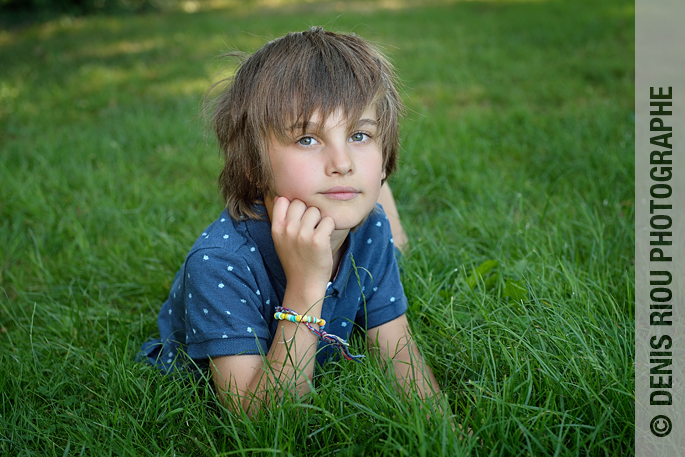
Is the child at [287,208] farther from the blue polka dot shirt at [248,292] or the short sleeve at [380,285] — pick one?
the short sleeve at [380,285]

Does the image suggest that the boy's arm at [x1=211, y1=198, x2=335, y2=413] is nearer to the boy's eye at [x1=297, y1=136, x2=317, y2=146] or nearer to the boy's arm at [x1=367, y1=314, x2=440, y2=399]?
the boy's eye at [x1=297, y1=136, x2=317, y2=146]

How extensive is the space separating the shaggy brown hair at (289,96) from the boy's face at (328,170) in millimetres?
28

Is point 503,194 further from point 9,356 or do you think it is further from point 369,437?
point 9,356

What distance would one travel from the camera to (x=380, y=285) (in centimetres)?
188

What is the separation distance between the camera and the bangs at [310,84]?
1.55m

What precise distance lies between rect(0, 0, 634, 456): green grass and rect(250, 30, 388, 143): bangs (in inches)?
7.9

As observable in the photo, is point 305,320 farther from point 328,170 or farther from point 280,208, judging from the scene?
point 328,170

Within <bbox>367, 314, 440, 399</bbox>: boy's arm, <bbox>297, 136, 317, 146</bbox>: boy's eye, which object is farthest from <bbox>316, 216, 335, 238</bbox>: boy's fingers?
<bbox>367, 314, 440, 399</bbox>: boy's arm

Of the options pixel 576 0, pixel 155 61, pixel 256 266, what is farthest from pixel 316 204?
pixel 576 0

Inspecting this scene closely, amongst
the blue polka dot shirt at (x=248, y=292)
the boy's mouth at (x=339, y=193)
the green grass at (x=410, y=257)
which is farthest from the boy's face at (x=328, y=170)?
the green grass at (x=410, y=257)

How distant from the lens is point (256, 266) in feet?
5.41

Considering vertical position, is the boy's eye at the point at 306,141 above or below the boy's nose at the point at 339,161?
above

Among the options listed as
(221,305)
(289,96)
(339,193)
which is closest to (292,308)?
(221,305)
